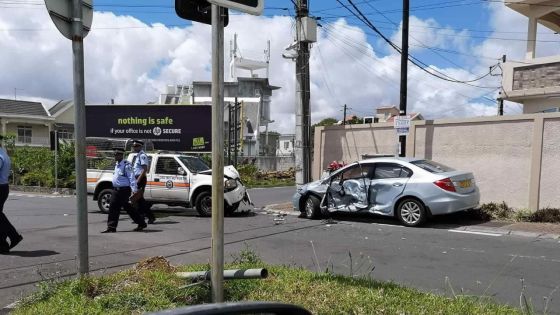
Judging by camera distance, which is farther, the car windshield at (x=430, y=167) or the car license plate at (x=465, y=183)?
the car windshield at (x=430, y=167)

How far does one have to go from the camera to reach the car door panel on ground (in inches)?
554

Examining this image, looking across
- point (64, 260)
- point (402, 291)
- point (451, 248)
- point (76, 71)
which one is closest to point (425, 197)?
point (451, 248)

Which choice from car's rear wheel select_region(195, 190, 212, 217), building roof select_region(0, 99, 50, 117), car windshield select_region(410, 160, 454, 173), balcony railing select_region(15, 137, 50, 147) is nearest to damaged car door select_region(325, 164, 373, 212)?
car windshield select_region(410, 160, 454, 173)

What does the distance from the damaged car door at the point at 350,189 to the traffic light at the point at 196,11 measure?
29.0 feet

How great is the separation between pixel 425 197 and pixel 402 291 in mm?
6571

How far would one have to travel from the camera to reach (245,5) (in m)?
3.86

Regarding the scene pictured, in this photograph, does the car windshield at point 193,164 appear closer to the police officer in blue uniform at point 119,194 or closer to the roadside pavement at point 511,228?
the police officer in blue uniform at point 119,194

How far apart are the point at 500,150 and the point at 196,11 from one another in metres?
11.4

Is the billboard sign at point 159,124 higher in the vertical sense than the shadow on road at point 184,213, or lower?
higher

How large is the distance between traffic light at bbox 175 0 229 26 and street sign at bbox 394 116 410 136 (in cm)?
1113

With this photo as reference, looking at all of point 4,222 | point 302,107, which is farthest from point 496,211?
point 4,222

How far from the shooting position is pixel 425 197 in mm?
11484

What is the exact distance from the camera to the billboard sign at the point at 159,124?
92.9 ft

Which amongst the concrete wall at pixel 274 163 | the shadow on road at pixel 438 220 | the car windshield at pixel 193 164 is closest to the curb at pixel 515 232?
the shadow on road at pixel 438 220
